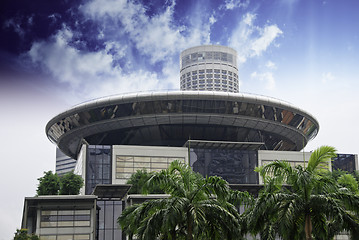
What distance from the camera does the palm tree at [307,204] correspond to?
25047 millimetres

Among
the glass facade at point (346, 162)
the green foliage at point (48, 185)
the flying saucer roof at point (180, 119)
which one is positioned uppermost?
the flying saucer roof at point (180, 119)

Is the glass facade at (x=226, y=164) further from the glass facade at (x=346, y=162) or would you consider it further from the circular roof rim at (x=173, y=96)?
the glass facade at (x=346, y=162)

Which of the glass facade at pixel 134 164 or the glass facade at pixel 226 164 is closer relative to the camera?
the glass facade at pixel 134 164

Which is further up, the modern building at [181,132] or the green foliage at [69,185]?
the modern building at [181,132]

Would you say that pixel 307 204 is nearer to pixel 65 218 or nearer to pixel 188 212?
pixel 188 212

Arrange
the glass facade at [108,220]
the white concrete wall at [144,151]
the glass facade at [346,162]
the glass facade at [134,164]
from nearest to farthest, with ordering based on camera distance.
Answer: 1. the glass facade at [108,220]
2. the glass facade at [134,164]
3. the white concrete wall at [144,151]
4. the glass facade at [346,162]

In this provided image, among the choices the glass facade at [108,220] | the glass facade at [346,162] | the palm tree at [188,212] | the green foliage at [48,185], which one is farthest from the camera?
the glass facade at [346,162]

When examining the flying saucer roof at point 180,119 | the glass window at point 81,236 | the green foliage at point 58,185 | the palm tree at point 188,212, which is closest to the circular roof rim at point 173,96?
the flying saucer roof at point 180,119

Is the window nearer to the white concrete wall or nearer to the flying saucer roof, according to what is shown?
the white concrete wall

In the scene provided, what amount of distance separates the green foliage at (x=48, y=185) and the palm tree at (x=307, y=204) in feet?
140

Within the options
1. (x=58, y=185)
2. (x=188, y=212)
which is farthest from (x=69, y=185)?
(x=188, y=212)

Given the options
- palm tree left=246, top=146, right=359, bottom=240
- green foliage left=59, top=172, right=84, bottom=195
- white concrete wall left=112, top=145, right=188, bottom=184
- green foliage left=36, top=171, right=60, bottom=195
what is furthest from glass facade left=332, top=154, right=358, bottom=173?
palm tree left=246, top=146, right=359, bottom=240

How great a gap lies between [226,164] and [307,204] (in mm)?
48405

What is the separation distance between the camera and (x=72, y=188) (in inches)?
2581
